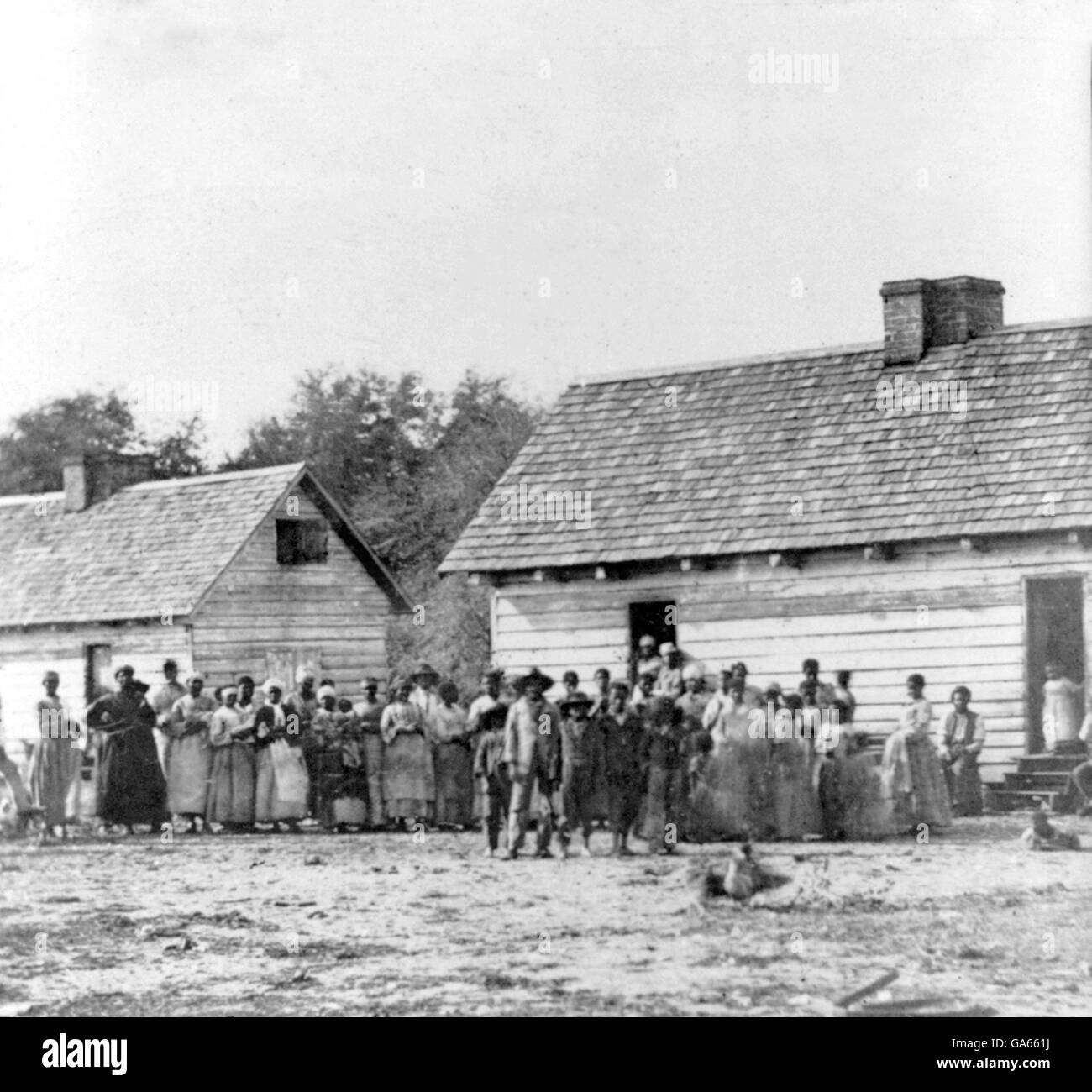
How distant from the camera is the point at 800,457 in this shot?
16.7 m

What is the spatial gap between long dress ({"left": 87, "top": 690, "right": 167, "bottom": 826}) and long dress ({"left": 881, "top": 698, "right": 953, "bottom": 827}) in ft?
22.6

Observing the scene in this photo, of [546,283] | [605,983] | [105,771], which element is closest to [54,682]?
[105,771]

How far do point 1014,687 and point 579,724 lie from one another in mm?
3535

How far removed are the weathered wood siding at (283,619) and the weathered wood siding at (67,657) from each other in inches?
14.4

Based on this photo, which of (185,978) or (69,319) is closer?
(185,978)

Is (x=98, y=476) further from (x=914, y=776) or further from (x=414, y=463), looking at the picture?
(x=914, y=776)

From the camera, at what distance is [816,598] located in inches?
631

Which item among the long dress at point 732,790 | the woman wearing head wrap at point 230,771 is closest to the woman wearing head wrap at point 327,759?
the woman wearing head wrap at point 230,771

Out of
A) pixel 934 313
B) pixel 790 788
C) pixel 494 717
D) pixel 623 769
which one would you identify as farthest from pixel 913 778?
pixel 934 313

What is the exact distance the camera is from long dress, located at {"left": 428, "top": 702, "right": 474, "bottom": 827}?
16.8 m

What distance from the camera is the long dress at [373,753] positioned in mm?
17094
